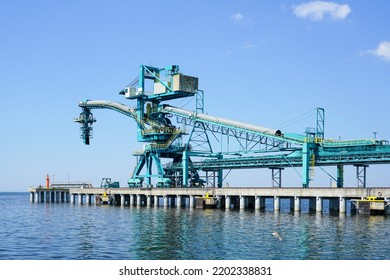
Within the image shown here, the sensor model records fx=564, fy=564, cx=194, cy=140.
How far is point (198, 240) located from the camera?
150 feet

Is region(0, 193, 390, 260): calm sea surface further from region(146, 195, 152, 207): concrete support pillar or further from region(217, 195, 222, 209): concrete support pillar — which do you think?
region(146, 195, 152, 207): concrete support pillar

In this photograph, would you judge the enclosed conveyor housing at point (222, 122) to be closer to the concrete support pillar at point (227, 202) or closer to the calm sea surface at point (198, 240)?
the concrete support pillar at point (227, 202)

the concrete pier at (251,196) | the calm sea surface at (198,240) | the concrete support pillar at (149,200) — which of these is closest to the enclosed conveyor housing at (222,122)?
the concrete pier at (251,196)

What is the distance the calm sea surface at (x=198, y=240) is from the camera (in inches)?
1502

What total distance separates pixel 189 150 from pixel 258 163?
15939 mm

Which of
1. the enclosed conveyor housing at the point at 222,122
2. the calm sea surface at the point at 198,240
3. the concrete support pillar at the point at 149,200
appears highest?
the enclosed conveyor housing at the point at 222,122

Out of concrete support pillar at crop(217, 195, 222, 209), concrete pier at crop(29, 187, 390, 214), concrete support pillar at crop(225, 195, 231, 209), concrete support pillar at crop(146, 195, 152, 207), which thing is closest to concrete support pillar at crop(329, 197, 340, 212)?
concrete pier at crop(29, 187, 390, 214)

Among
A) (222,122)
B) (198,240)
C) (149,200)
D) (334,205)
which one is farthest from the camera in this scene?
(149,200)

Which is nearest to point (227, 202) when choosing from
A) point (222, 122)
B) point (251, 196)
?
point (251, 196)

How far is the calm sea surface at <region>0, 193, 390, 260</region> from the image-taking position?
3816 cm

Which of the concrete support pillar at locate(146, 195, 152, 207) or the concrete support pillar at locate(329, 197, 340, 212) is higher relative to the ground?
the concrete support pillar at locate(329, 197, 340, 212)

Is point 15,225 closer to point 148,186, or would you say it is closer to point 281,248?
point 281,248

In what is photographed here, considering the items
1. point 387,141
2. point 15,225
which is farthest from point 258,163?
point 15,225

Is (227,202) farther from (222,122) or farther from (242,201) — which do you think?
(222,122)
